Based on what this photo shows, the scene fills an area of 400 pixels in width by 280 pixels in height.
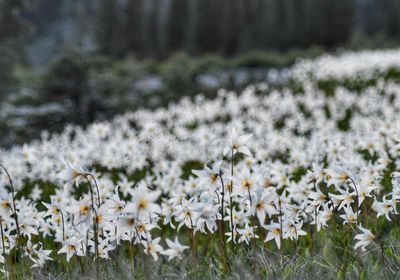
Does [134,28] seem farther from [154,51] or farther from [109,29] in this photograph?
[109,29]

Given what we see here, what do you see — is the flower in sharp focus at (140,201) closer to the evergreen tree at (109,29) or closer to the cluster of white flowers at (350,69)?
the cluster of white flowers at (350,69)

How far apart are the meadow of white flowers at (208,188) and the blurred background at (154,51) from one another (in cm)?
239

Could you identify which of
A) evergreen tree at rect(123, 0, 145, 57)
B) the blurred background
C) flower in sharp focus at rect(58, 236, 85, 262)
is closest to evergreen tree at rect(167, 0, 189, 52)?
the blurred background

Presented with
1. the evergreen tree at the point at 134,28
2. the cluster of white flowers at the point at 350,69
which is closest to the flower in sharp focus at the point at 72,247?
the cluster of white flowers at the point at 350,69

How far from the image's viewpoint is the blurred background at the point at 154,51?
1329 centimetres

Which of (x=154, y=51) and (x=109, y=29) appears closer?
(x=109, y=29)

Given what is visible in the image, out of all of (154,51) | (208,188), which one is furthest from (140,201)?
(154,51)

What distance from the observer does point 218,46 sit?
1998 inches

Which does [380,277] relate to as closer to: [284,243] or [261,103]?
[284,243]

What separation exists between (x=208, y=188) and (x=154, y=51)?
51627mm

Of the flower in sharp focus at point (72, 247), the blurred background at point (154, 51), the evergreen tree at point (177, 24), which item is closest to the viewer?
the flower in sharp focus at point (72, 247)

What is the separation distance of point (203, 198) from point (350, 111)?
366 inches

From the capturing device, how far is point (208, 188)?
9.53 ft

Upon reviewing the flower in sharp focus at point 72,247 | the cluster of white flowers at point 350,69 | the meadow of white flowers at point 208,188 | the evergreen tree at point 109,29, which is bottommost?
the flower in sharp focus at point 72,247
